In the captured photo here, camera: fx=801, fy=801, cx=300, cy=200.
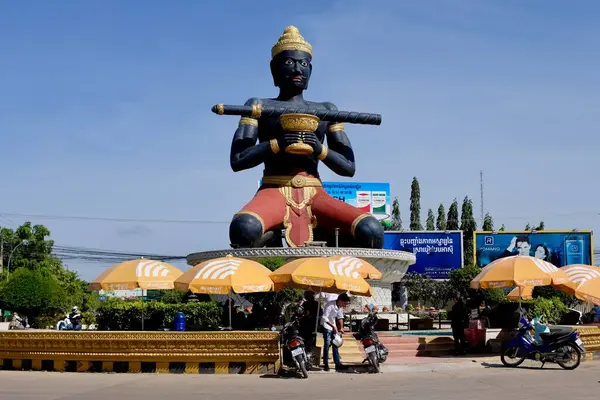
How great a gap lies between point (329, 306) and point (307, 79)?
47.6 feet

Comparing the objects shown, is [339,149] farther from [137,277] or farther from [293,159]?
[137,277]

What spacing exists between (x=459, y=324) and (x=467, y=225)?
49.9 metres

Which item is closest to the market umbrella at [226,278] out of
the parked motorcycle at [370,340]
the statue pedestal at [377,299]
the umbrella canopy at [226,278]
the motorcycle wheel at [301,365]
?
the umbrella canopy at [226,278]

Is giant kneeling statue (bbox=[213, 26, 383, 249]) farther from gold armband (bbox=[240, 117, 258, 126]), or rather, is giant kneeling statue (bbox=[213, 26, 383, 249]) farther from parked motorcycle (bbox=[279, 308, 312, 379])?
parked motorcycle (bbox=[279, 308, 312, 379])

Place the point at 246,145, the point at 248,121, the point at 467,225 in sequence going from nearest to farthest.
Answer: the point at 248,121, the point at 246,145, the point at 467,225

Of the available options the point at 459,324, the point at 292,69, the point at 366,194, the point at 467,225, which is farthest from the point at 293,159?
the point at 467,225

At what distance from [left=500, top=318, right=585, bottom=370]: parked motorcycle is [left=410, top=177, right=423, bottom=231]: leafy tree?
177ft

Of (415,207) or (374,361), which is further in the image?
(415,207)

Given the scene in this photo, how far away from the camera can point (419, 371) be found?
13820 mm

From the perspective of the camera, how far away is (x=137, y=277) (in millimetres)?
15773

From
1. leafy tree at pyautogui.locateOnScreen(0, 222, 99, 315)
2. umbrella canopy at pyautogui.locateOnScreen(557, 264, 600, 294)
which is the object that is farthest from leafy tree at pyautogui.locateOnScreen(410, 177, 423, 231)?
umbrella canopy at pyautogui.locateOnScreen(557, 264, 600, 294)

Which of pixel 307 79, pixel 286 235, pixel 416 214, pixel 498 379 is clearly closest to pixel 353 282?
pixel 498 379

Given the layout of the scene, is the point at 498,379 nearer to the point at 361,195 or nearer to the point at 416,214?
the point at 361,195

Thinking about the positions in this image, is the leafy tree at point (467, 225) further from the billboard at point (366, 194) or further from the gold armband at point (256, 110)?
the gold armband at point (256, 110)
